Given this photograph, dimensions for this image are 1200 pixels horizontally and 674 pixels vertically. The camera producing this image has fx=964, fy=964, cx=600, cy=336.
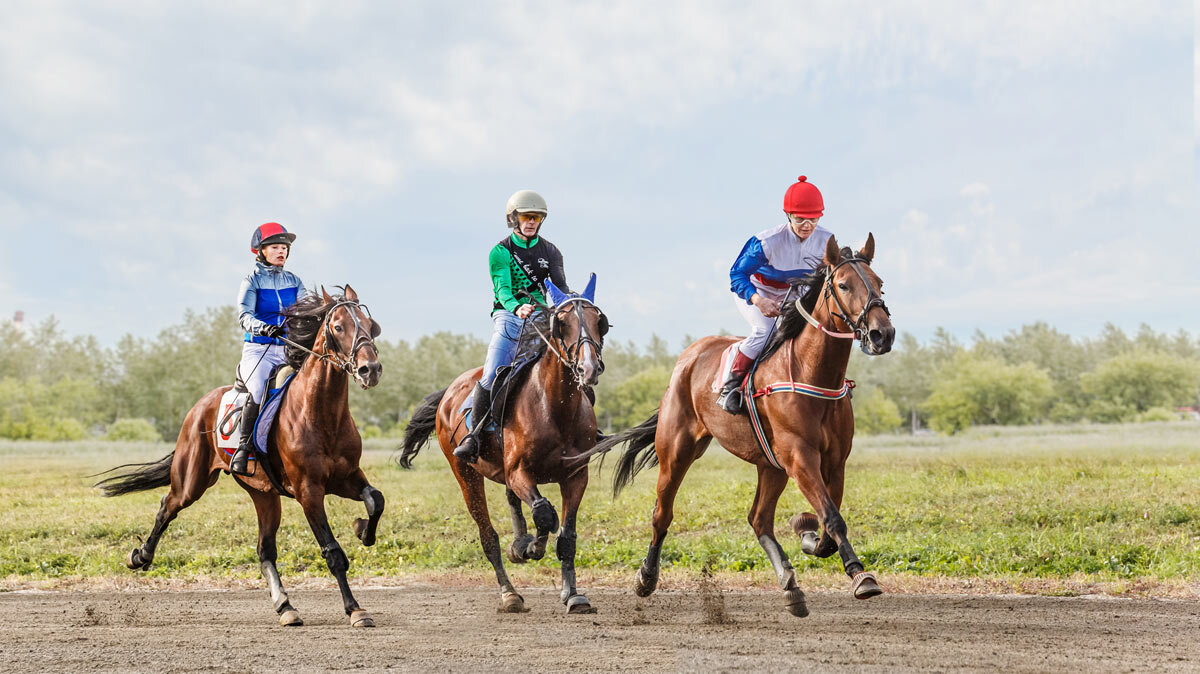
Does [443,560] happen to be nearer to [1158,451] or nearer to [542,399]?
[542,399]

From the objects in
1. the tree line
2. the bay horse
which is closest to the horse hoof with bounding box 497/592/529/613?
the bay horse

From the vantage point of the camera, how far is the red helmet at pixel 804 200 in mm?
8164

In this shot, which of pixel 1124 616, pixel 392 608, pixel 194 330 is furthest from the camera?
pixel 194 330

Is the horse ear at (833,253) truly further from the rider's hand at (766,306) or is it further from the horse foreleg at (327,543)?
the horse foreleg at (327,543)

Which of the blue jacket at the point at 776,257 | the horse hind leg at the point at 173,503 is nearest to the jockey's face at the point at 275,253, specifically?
the horse hind leg at the point at 173,503

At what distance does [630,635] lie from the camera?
7180mm

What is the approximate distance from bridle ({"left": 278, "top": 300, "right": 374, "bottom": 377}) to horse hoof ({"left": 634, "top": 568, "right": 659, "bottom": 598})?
308 centimetres

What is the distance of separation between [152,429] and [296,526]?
131 ft

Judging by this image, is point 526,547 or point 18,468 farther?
point 18,468

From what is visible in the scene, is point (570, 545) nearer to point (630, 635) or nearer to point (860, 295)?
point (630, 635)

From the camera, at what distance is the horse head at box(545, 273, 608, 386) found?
24.4ft

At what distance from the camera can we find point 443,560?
41.1 ft

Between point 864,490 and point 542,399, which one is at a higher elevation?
point 542,399

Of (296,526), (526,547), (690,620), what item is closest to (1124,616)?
(690,620)
